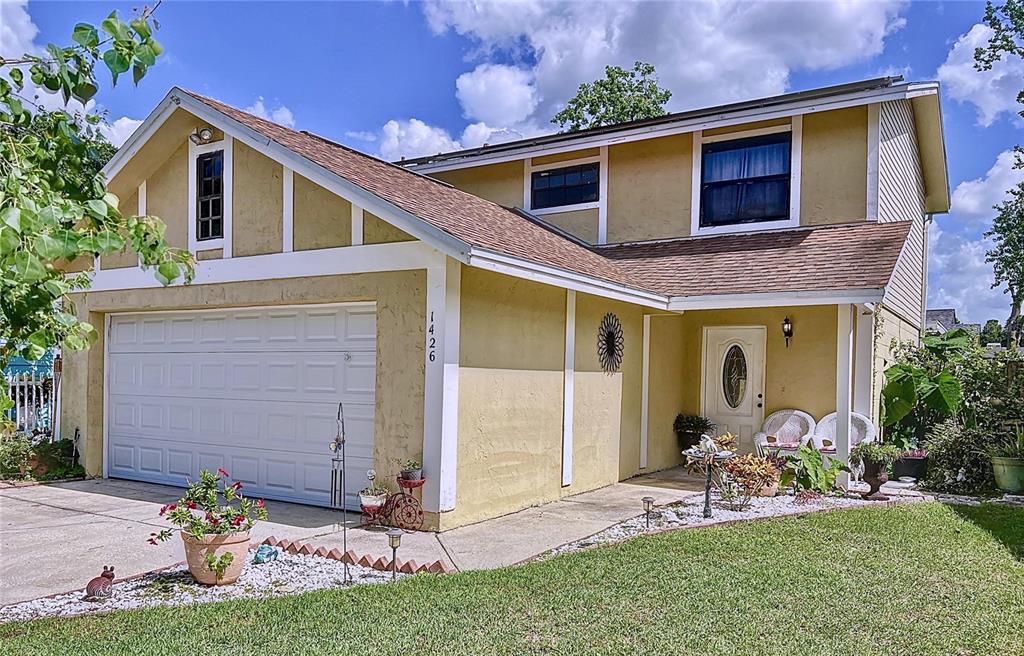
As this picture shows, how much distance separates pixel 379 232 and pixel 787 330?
685 centimetres

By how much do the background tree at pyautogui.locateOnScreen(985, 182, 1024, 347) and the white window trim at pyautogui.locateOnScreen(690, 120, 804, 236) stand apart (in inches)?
620

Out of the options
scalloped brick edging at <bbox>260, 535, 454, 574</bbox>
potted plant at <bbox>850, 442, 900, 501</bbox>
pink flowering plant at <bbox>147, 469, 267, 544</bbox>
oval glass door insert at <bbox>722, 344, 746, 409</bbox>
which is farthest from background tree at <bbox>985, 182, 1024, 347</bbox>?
pink flowering plant at <bbox>147, 469, 267, 544</bbox>

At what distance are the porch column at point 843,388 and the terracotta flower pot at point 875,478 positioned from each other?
0.35 metres

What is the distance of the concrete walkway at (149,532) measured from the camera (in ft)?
19.9

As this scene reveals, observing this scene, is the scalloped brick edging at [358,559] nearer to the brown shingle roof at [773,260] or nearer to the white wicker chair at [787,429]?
the brown shingle roof at [773,260]

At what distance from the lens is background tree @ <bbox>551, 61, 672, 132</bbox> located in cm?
2847

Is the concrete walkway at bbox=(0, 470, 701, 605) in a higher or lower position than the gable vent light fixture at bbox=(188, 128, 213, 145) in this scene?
lower

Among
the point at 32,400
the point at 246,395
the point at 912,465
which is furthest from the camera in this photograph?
the point at 32,400

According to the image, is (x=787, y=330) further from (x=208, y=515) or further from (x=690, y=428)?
(x=208, y=515)

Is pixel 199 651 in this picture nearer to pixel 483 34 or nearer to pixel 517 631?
pixel 517 631

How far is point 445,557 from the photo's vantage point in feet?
20.9

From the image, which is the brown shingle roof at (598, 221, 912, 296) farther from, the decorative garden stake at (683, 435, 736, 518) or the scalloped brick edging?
the scalloped brick edging

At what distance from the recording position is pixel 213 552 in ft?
17.9

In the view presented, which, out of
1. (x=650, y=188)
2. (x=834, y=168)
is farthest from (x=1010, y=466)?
(x=650, y=188)
